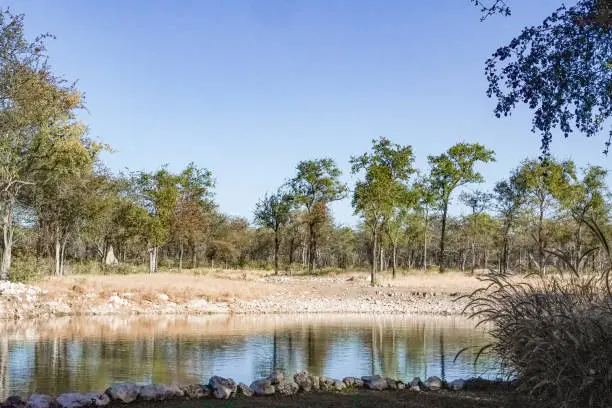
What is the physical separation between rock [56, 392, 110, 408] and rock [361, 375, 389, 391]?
403cm

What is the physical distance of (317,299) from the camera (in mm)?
32188

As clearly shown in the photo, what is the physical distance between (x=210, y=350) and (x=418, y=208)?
44.3m

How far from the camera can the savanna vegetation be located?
7.15 m

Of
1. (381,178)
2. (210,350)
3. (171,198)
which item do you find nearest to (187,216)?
(171,198)

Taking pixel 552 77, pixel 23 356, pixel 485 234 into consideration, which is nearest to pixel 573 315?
pixel 552 77

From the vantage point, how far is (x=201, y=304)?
1124 inches

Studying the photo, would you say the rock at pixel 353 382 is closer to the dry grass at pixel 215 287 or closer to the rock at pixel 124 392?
the rock at pixel 124 392

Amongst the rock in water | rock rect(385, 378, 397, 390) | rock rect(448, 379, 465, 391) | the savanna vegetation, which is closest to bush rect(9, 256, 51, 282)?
the savanna vegetation

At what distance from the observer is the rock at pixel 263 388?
8625 mm

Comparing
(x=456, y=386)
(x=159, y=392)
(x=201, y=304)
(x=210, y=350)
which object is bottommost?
(x=201, y=304)

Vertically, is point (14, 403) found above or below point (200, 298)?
above

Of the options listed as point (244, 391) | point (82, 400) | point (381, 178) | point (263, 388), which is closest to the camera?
point (82, 400)

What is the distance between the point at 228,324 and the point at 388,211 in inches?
869

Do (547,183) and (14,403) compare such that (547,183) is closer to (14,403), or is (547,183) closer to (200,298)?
(200,298)
